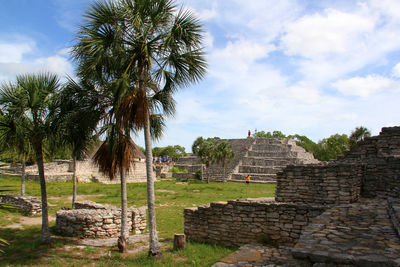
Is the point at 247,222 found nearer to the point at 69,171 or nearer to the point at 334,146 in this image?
the point at 69,171

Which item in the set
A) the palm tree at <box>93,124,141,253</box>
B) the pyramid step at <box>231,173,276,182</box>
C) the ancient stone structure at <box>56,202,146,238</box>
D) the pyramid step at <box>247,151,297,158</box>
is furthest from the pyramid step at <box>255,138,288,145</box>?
the palm tree at <box>93,124,141,253</box>

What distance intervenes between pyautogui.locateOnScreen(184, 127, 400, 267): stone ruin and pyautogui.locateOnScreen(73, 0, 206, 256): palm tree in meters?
2.03

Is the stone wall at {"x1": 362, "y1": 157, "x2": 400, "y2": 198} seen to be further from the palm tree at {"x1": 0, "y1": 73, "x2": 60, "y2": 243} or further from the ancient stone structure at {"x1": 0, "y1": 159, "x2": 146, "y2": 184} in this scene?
the ancient stone structure at {"x1": 0, "y1": 159, "x2": 146, "y2": 184}

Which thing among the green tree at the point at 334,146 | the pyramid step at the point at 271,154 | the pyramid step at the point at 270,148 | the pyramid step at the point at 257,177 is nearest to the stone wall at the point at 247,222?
the pyramid step at the point at 257,177

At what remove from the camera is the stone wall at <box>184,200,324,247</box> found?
22.1 feet

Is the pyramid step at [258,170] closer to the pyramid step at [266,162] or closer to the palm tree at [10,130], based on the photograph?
the pyramid step at [266,162]

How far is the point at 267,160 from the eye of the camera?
137ft

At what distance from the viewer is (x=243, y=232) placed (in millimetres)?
7445

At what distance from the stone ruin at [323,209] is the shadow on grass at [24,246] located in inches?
163

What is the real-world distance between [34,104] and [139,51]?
3589mm

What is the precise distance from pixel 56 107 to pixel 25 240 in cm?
454

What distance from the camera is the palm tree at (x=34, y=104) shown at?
798 centimetres

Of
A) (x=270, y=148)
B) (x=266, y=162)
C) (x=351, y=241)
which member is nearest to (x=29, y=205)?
(x=351, y=241)

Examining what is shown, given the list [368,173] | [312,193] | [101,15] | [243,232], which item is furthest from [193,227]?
[101,15]
